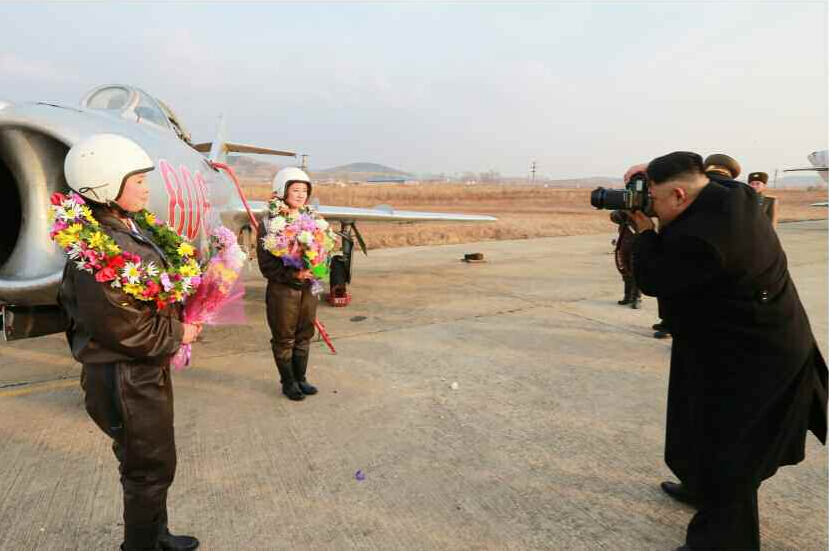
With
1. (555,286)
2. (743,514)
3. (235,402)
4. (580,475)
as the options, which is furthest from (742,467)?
(555,286)

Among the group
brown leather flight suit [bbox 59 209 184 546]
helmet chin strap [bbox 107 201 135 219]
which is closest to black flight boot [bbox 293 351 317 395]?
brown leather flight suit [bbox 59 209 184 546]

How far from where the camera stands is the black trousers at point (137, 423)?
1.90m

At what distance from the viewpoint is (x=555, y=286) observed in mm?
8547

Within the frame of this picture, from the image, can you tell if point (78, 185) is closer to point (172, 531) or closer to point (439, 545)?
point (172, 531)

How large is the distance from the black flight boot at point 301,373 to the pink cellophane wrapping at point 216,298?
1.45 metres

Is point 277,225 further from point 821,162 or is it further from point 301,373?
point 821,162

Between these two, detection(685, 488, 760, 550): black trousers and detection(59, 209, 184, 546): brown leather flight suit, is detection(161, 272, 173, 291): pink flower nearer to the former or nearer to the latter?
detection(59, 209, 184, 546): brown leather flight suit

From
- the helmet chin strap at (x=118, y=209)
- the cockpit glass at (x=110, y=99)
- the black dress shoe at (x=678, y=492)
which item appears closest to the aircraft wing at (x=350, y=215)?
the cockpit glass at (x=110, y=99)

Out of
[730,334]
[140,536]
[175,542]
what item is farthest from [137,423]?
[730,334]

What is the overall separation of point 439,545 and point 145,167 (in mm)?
2147

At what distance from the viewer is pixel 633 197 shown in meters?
2.19

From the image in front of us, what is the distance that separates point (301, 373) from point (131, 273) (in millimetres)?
2409

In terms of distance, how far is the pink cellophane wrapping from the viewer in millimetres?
2209

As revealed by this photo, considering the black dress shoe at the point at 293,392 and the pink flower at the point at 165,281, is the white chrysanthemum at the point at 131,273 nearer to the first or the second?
the pink flower at the point at 165,281
